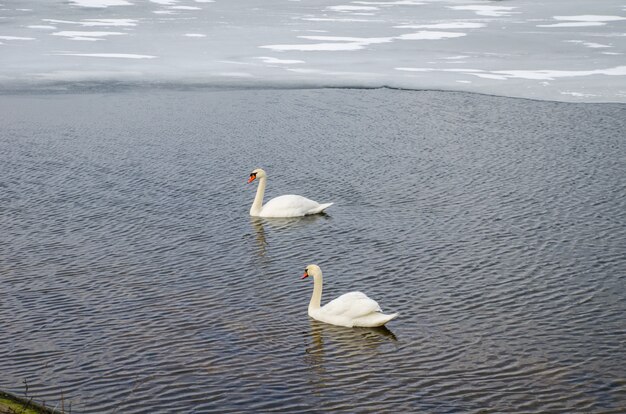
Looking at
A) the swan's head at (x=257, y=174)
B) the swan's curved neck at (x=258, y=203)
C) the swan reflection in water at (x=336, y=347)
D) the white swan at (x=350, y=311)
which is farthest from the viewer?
the swan's head at (x=257, y=174)

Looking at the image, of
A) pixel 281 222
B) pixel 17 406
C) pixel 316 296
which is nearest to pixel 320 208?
pixel 281 222

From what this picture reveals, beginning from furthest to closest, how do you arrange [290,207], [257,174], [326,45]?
[326,45] < [257,174] < [290,207]

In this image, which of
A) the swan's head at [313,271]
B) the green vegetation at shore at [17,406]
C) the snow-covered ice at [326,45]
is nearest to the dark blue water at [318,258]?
the swan's head at [313,271]

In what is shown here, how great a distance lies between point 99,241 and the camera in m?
13.8

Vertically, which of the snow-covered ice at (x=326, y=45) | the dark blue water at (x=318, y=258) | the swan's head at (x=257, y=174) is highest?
the snow-covered ice at (x=326, y=45)

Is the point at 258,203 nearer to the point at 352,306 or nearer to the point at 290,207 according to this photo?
the point at 290,207

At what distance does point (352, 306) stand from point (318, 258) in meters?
2.55

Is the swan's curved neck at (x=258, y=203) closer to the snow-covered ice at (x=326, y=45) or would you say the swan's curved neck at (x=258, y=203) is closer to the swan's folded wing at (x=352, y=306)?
the swan's folded wing at (x=352, y=306)

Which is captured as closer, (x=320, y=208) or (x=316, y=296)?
(x=316, y=296)

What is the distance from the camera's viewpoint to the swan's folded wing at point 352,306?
34.4 ft

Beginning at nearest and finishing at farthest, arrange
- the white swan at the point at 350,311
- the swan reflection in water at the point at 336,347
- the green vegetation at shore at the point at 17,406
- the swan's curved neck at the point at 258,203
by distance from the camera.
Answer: the green vegetation at shore at the point at 17,406, the swan reflection in water at the point at 336,347, the white swan at the point at 350,311, the swan's curved neck at the point at 258,203

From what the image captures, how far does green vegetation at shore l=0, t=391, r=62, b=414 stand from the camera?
746 cm

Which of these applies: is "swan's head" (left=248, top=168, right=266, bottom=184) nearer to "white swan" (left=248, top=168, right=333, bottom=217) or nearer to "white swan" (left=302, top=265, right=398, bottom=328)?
"white swan" (left=248, top=168, right=333, bottom=217)

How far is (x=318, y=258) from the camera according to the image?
43.0ft
